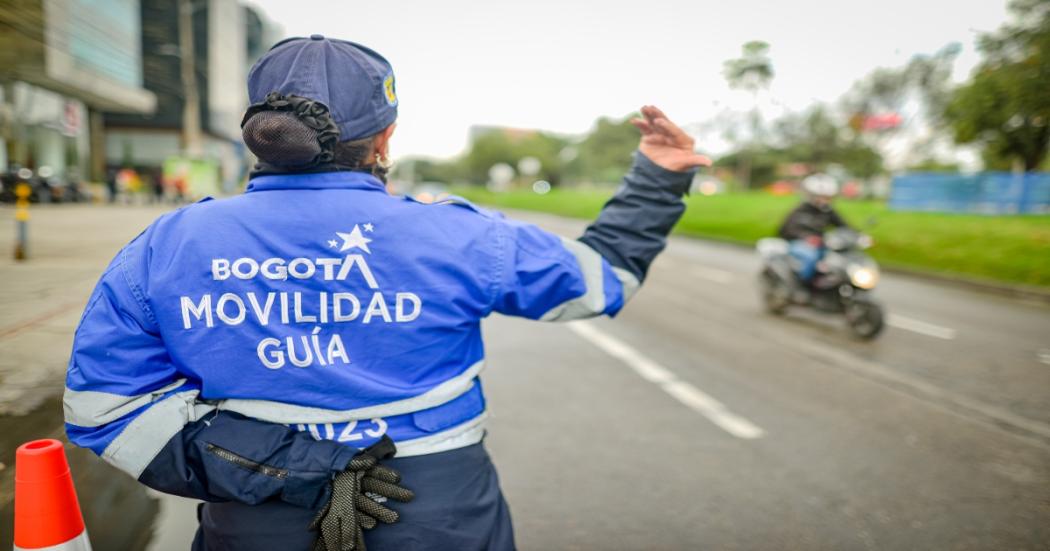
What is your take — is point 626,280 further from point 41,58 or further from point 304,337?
point 41,58

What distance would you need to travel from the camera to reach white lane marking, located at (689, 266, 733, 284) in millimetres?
12516

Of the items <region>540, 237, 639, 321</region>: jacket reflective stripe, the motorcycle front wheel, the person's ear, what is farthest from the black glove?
the motorcycle front wheel

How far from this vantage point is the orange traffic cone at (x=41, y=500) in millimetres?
1650

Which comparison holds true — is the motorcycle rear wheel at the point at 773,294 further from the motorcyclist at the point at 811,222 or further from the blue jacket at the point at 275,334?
the blue jacket at the point at 275,334

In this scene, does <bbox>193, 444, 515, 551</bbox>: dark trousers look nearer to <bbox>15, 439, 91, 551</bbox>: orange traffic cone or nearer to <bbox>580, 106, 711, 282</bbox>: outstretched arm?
<bbox>15, 439, 91, 551</bbox>: orange traffic cone

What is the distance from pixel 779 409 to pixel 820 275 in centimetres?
383

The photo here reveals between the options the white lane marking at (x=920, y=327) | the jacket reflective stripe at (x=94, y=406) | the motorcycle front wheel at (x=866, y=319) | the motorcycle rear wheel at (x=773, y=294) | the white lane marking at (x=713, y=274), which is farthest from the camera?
the white lane marking at (x=713, y=274)

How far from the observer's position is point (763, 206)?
28.1 meters

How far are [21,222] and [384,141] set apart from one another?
2.52 metres

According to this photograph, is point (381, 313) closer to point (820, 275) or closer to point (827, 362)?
point (827, 362)

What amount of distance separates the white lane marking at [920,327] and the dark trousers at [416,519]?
775cm

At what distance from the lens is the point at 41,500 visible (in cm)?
166

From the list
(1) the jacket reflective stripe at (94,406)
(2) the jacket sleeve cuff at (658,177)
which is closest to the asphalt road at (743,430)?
(1) the jacket reflective stripe at (94,406)

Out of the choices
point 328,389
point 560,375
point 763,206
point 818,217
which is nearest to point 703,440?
point 560,375
